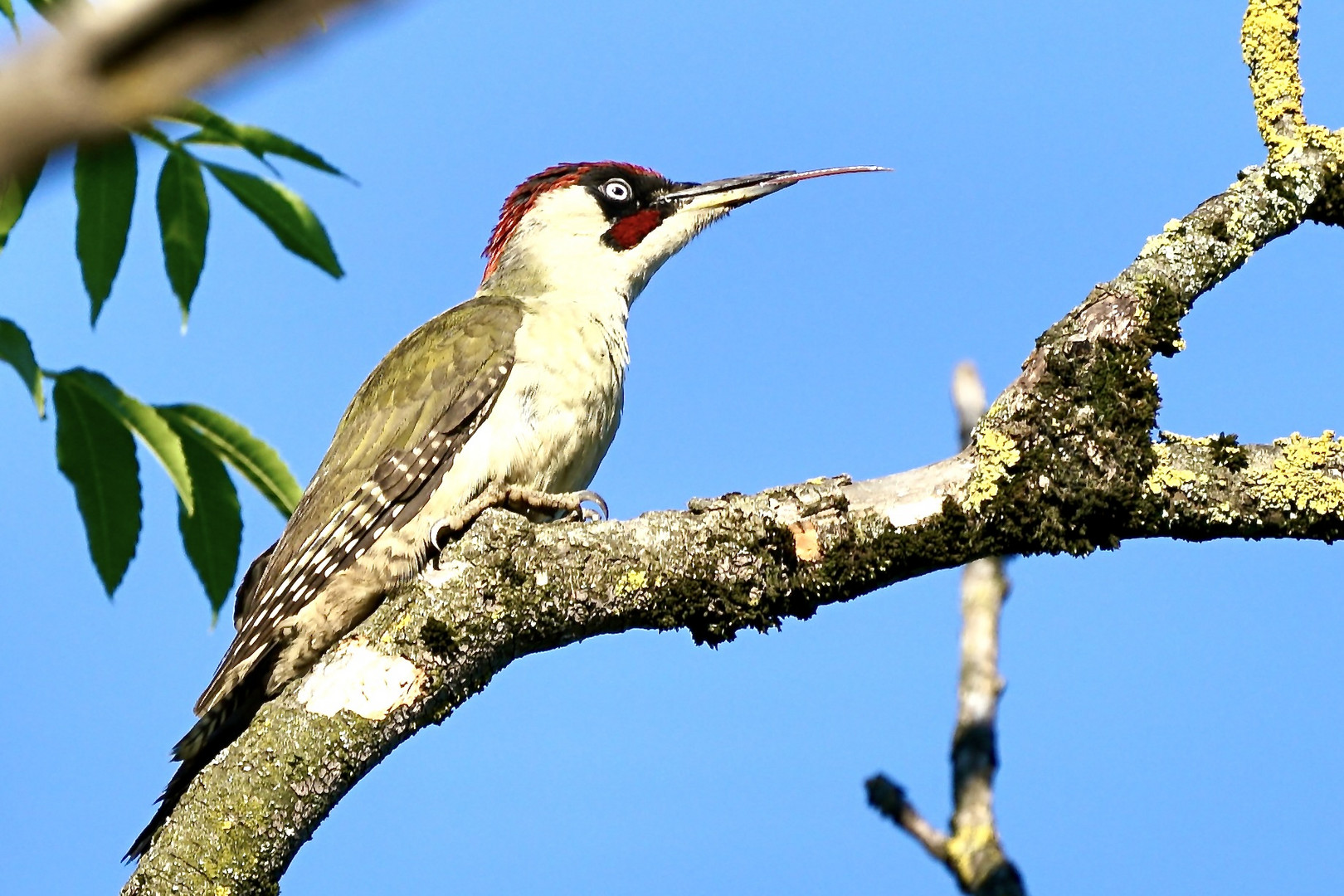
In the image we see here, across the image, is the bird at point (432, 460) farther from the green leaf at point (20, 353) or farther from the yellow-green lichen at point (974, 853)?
the green leaf at point (20, 353)

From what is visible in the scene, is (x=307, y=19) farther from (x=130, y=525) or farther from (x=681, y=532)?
(x=681, y=532)

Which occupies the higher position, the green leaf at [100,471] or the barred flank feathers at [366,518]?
the barred flank feathers at [366,518]

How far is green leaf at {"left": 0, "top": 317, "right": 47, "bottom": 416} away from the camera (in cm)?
181

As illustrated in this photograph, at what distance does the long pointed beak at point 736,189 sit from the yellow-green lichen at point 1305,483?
9.27 feet

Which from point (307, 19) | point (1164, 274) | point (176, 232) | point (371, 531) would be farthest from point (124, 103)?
point (371, 531)

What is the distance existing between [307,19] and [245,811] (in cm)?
254

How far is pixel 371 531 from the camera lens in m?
4.08

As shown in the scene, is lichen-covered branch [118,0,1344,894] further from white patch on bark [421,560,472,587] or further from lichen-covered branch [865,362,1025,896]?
lichen-covered branch [865,362,1025,896]

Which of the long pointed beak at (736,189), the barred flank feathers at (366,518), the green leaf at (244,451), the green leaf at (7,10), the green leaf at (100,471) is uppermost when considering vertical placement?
the long pointed beak at (736,189)

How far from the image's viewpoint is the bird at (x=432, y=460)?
3.88 metres

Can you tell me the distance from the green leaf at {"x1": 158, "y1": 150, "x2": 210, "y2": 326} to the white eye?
136 inches

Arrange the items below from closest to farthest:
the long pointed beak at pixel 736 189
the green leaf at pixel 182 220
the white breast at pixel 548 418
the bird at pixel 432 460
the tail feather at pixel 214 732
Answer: the green leaf at pixel 182 220, the tail feather at pixel 214 732, the bird at pixel 432 460, the white breast at pixel 548 418, the long pointed beak at pixel 736 189

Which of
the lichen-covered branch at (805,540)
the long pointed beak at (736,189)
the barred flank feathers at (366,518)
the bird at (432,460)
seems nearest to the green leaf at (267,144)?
the lichen-covered branch at (805,540)

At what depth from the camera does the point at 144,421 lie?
7.57 feet
